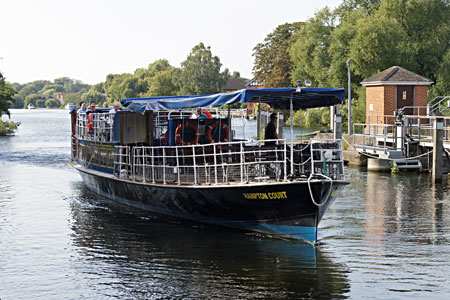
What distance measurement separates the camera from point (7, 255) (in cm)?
1533

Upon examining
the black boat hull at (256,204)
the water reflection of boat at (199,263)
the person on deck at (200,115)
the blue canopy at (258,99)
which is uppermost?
the blue canopy at (258,99)

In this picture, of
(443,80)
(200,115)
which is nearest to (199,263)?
(200,115)

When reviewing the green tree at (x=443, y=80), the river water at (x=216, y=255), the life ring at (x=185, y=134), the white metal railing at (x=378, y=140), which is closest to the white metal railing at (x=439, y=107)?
the white metal railing at (x=378, y=140)

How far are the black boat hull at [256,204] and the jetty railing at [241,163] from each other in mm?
303

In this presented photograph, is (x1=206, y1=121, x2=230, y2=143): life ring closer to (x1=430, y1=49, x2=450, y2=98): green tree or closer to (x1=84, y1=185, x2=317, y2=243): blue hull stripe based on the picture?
(x1=84, y1=185, x2=317, y2=243): blue hull stripe

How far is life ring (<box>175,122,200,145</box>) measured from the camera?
19.3 metres

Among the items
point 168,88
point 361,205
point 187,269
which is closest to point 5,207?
point 187,269

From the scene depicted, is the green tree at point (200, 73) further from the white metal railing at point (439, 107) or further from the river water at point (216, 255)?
the river water at point (216, 255)

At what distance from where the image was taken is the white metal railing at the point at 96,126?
22.6 metres

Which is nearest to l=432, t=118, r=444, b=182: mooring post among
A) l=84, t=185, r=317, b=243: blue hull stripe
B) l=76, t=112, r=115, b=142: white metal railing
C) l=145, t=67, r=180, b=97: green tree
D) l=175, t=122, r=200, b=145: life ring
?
l=175, t=122, r=200, b=145: life ring

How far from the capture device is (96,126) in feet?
78.4

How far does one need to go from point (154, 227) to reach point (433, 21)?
47.4m

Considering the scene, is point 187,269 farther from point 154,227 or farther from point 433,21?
point 433,21

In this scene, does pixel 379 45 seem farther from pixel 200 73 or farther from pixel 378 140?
pixel 200 73
